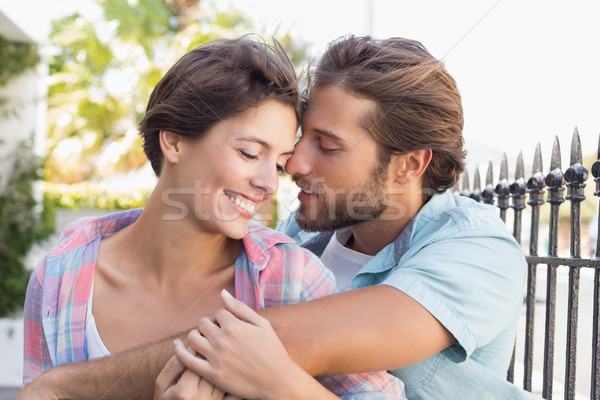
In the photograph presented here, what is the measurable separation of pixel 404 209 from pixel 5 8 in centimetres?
503

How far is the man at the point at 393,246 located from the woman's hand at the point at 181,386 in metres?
0.05

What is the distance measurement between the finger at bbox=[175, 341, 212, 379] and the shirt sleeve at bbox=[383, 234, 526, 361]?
0.62 m

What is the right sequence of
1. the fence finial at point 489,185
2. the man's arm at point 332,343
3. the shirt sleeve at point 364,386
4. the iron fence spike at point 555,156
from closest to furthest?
the man's arm at point 332,343
the shirt sleeve at point 364,386
the iron fence spike at point 555,156
the fence finial at point 489,185

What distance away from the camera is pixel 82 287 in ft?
6.98

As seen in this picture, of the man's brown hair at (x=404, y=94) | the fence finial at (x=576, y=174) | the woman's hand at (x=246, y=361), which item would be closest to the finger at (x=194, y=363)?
the woman's hand at (x=246, y=361)

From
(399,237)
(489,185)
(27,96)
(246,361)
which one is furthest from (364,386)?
(27,96)

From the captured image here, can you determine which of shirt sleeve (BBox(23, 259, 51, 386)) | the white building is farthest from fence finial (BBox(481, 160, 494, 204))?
the white building

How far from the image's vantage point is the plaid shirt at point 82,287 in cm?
202

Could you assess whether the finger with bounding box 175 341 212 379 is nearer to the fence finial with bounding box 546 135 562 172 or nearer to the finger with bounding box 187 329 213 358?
the finger with bounding box 187 329 213 358

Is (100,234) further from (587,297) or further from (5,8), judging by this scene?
(587,297)

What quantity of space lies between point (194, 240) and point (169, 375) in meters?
0.56

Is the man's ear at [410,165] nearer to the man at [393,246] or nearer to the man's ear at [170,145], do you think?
the man at [393,246]

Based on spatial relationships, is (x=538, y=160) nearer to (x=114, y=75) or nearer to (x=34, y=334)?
(x=34, y=334)

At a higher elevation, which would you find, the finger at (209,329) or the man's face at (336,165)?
the man's face at (336,165)
